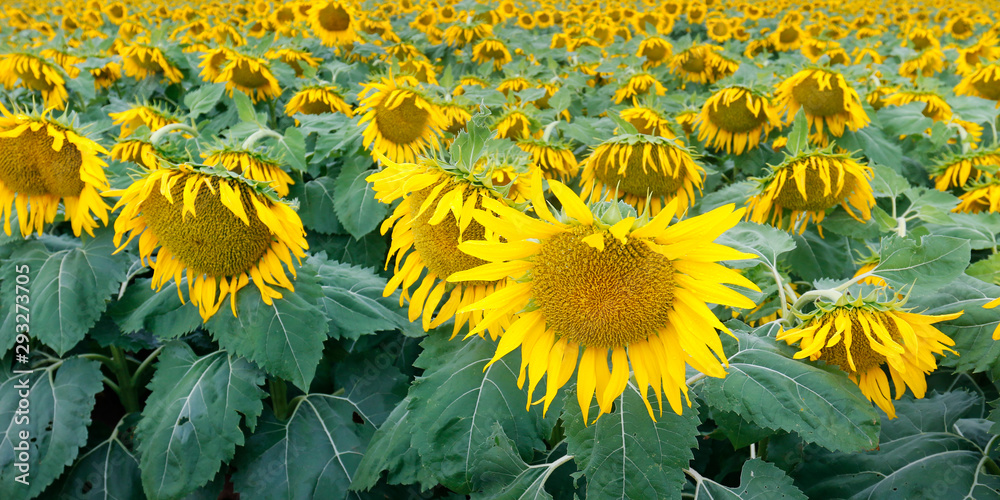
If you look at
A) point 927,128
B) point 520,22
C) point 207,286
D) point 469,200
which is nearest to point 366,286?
point 207,286

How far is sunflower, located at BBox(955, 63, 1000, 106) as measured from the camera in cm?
386

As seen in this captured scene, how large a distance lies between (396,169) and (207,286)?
76 centimetres

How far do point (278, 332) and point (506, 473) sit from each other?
0.79m

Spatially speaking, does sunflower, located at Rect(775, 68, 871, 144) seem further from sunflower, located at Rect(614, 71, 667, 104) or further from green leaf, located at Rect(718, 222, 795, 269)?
green leaf, located at Rect(718, 222, 795, 269)

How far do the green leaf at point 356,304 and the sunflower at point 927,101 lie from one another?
3120 millimetres

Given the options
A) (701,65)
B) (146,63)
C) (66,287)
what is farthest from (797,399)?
(146,63)

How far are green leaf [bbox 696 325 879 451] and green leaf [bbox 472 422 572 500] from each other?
18.4 inches

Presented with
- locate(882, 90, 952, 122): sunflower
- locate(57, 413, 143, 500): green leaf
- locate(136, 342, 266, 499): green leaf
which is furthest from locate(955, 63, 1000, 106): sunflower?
locate(57, 413, 143, 500): green leaf

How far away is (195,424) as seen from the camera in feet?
6.07

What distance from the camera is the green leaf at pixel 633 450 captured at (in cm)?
117

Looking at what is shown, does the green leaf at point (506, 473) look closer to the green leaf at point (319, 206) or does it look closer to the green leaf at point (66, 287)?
the green leaf at point (66, 287)

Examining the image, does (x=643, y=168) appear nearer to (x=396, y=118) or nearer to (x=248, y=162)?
(x=396, y=118)

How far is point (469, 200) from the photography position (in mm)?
1301

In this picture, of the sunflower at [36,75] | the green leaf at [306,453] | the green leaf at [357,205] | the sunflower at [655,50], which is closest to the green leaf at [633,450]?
the green leaf at [306,453]
